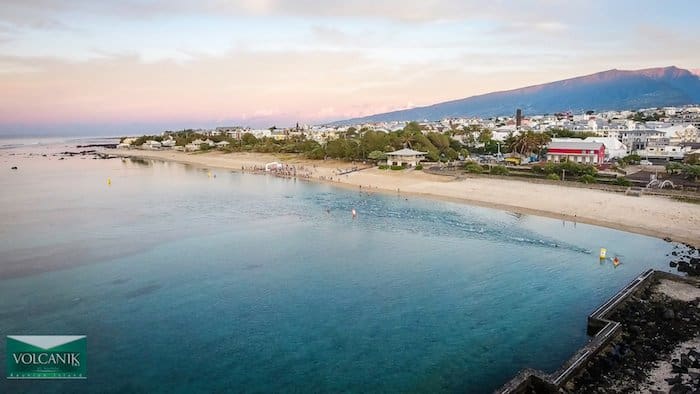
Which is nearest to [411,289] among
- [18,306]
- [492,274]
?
[492,274]

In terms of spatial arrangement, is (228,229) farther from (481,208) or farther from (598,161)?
(598,161)

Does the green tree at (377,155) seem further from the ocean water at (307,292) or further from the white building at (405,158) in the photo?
the ocean water at (307,292)

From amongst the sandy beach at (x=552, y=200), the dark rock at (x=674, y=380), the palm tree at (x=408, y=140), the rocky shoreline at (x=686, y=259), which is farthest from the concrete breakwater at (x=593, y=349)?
the palm tree at (x=408, y=140)


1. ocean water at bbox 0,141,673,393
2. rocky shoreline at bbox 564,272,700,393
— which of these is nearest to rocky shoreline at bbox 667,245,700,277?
ocean water at bbox 0,141,673,393

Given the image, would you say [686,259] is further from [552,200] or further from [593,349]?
[593,349]

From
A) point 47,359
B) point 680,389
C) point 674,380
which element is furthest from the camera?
point 47,359

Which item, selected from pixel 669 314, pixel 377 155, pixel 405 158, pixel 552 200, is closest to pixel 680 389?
pixel 669 314
